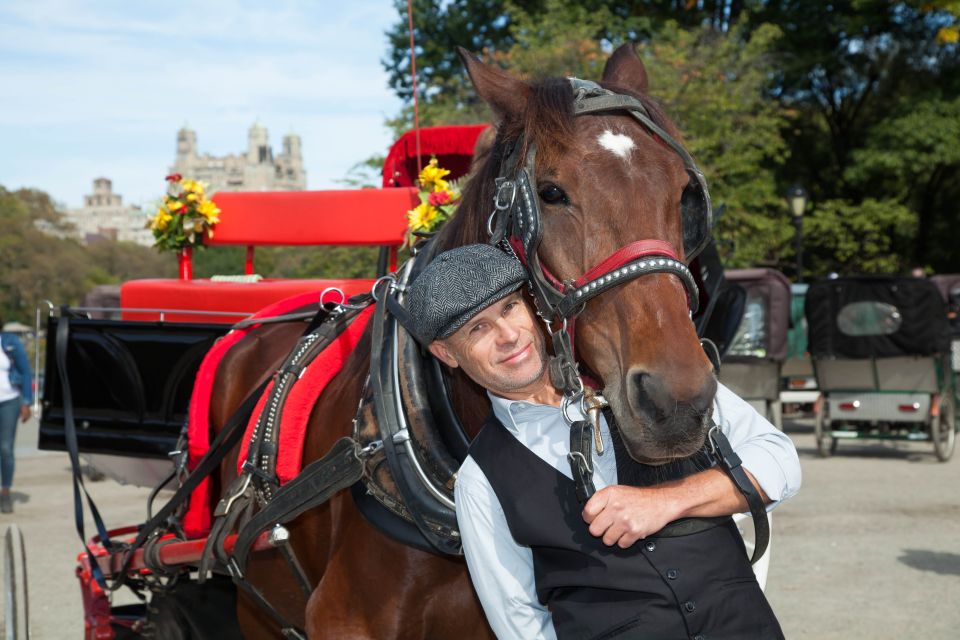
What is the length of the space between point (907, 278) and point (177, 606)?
9.47 metres

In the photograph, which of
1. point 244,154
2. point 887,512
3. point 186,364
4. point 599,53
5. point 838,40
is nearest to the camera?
point 186,364

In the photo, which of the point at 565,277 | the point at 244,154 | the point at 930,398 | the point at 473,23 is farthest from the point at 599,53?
the point at 244,154

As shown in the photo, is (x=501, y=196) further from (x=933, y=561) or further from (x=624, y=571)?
(x=933, y=561)

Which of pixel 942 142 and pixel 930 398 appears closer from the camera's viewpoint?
pixel 930 398

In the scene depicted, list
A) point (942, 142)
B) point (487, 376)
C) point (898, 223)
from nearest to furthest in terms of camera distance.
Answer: point (487, 376) → point (942, 142) → point (898, 223)

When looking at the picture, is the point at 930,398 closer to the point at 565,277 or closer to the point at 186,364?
the point at 186,364

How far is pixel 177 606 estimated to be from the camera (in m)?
3.77

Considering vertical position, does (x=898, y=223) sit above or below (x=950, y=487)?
above

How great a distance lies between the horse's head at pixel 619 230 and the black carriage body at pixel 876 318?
951 cm

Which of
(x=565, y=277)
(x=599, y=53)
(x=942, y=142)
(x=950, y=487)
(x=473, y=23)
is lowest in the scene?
(x=950, y=487)

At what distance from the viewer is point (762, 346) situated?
1221 centimetres

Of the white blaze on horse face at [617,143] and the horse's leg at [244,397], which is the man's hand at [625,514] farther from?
the horse's leg at [244,397]

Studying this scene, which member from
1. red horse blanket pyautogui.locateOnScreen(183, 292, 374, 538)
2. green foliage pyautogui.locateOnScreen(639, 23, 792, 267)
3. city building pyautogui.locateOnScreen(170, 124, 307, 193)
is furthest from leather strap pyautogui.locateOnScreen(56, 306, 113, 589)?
city building pyautogui.locateOnScreen(170, 124, 307, 193)

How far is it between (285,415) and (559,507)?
4.10ft
